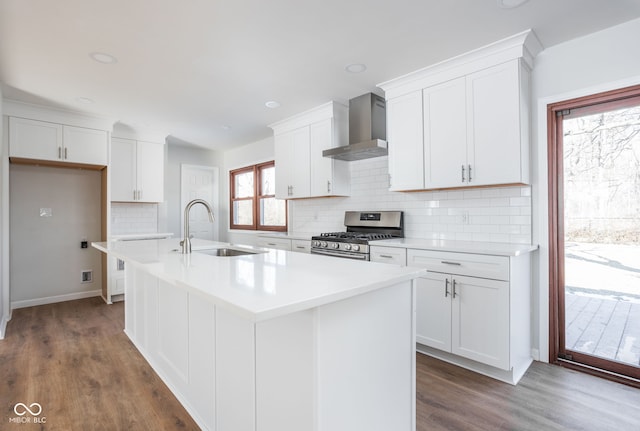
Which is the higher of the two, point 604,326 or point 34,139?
point 34,139

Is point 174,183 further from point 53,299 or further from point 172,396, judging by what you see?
point 172,396

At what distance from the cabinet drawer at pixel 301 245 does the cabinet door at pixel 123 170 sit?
2585 millimetres

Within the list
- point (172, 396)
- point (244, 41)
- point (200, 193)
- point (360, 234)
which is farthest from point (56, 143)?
point (360, 234)

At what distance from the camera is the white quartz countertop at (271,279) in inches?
39.9

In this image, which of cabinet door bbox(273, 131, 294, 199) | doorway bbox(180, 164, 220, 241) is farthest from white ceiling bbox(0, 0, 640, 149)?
doorway bbox(180, 164, 220, 241)

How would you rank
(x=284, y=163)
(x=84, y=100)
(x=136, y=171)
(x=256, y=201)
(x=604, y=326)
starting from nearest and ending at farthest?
(x=604, y=326) < (x=84, y=100) < (x=284, y=163) < (x=136, y=171) < (x=256, y=201)

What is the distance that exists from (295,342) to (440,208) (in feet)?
7.92

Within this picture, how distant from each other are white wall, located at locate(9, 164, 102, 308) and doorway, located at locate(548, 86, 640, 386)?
5.57 meters

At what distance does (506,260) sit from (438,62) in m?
1.72

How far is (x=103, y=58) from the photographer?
2.71 m

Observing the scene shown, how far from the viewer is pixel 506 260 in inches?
88.4

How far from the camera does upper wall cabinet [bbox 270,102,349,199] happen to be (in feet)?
12.9

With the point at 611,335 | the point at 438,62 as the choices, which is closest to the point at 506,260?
the point at 611,335

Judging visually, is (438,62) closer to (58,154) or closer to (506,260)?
(506,260)
